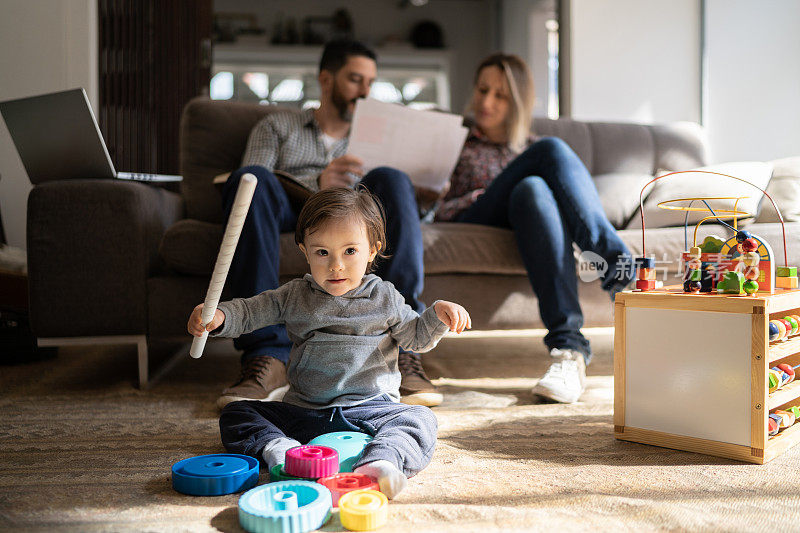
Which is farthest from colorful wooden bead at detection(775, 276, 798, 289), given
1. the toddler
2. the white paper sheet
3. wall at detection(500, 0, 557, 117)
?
wall at detection(500, 0, 557, 117)

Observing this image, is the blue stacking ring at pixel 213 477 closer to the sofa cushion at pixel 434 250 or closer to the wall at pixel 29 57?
the sofa cushion at pixel 434 250

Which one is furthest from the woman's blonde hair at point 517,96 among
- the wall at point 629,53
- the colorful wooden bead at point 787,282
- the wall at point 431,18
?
the wall at point 431,18

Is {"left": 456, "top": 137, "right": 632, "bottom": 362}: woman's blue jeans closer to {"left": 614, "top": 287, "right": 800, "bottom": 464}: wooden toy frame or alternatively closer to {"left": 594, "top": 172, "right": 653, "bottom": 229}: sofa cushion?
{"left": 614, "top": 287, "right": 800, "bottom": 464}: wooden toy frame

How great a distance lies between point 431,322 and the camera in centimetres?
102

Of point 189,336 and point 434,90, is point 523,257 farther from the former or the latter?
point 434,90

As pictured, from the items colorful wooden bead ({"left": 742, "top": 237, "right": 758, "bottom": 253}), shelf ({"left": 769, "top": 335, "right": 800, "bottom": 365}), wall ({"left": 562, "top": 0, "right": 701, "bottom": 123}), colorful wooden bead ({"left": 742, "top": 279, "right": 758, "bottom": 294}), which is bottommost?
shelf ({"left": 769, "top": 335, "right": 800, "bottom": 365})

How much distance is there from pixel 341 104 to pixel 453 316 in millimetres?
1048

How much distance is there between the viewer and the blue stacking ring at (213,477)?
2.70 ft

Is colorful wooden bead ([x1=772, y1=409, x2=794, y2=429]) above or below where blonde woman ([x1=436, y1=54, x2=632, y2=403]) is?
below

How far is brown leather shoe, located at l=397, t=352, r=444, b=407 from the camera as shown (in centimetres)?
128

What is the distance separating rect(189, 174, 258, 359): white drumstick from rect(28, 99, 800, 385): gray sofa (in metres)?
0.67

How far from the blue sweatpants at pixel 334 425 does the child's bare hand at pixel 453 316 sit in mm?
149

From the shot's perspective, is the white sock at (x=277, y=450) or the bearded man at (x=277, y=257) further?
the bearded man at (x=277, y=257)

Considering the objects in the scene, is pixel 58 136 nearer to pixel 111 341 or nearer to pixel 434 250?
pixel 111 341
